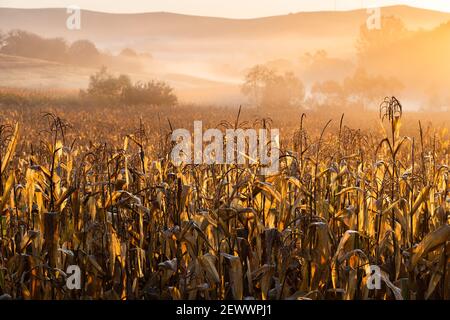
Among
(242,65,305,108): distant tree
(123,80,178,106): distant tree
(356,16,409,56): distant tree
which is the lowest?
(123,80,178,106): distant tree

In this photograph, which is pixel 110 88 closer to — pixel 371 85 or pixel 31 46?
pixel 371 85

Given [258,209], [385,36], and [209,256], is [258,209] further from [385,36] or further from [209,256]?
[385,36]

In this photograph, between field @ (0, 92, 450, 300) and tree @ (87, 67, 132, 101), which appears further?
tree @ (87, 67, 132, 101)

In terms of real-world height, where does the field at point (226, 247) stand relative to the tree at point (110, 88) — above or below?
below

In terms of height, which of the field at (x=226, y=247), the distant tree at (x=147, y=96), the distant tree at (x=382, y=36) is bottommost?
the field at (x=226, y=247)

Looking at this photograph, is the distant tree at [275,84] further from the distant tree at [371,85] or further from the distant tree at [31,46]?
the distant tree at [31,46]

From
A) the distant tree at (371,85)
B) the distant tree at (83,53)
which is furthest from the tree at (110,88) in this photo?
the distant tree at (83,53)

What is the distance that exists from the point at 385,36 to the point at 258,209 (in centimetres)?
9303

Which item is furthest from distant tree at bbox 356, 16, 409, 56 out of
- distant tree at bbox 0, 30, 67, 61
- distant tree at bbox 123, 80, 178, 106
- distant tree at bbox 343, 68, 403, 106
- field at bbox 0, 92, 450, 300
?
field at bbox 0, 92, 450, 300

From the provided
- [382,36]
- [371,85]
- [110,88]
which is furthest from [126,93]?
[382,36]

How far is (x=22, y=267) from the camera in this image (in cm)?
492

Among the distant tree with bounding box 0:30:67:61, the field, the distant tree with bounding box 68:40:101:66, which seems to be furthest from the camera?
the distant tree with bounding box 68:40:101:66

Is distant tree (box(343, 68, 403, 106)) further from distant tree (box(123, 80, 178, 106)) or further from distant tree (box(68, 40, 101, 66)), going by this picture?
distant tree (box(68, 40, 101, 66))

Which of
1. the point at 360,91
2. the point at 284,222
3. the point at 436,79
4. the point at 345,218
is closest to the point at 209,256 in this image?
the point at 284,222
